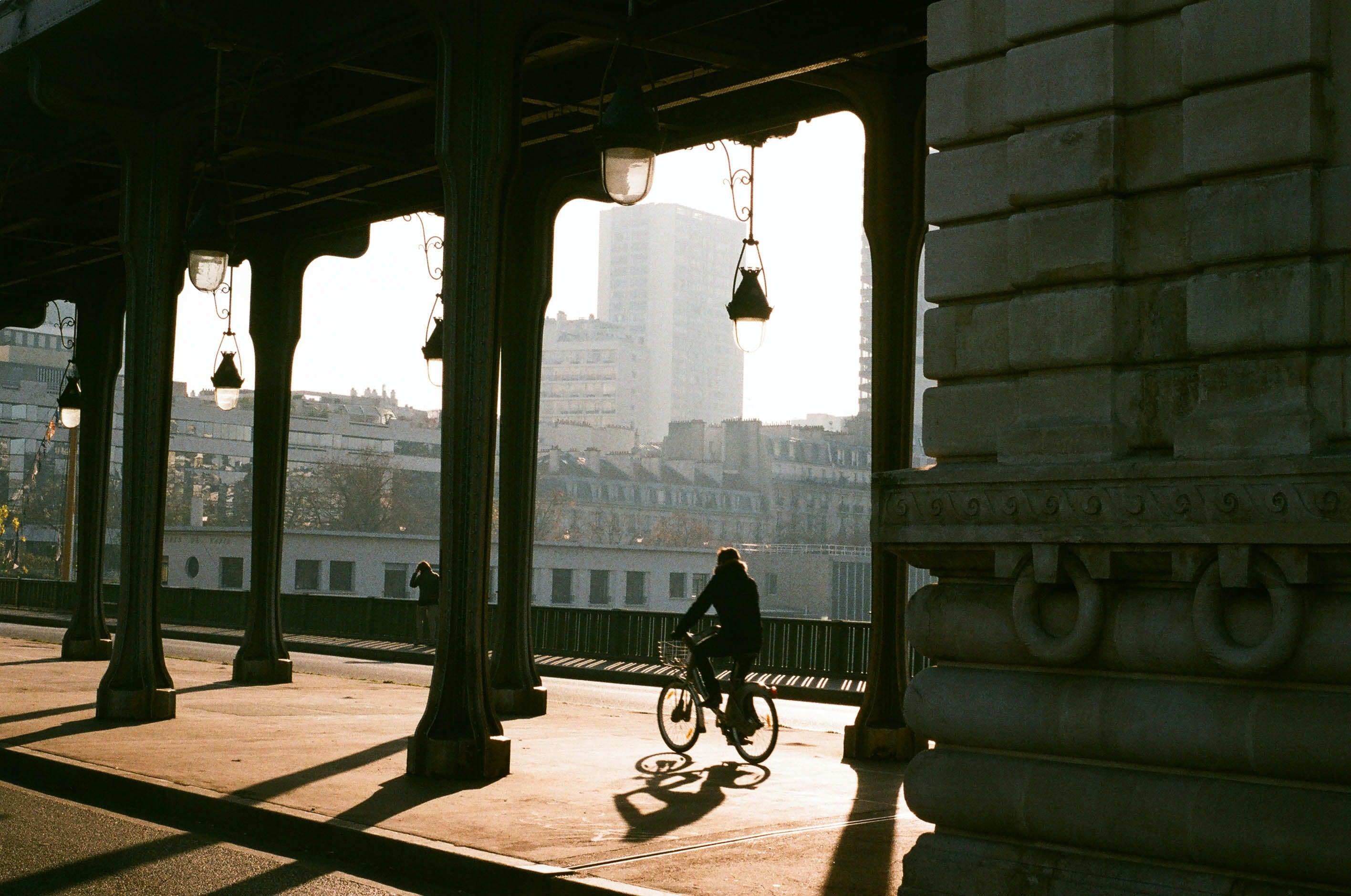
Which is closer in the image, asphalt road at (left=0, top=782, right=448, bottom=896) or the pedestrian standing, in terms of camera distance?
asphalt road at (left=0, top=782, right=448, bottom=896)

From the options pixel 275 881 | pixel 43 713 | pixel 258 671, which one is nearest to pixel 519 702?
pixel 43 713

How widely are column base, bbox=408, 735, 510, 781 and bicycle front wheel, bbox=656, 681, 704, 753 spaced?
267 cm

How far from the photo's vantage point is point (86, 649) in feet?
81.0

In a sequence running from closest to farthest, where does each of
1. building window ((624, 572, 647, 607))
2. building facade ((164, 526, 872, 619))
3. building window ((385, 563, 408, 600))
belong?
building facade ((164, 526, 872, 619)) → building window ((385, 563, 408, 600)) → building window ((624, 572, 647, 607))

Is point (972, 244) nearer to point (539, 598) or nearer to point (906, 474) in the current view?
point (906, 474)

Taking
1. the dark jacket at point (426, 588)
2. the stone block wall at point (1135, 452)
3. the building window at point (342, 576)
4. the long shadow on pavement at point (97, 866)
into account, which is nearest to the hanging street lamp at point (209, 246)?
the long shadow on pavement at point (97, 866)

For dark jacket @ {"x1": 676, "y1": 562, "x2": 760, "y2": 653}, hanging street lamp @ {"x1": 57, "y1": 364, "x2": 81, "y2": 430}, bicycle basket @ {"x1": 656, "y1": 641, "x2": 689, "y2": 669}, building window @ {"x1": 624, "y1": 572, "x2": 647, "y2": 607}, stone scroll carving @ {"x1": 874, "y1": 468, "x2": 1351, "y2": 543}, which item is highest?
hanging street lamp @ {"x1": 57, "y1": 364, "x2": 81, "y2": 430}

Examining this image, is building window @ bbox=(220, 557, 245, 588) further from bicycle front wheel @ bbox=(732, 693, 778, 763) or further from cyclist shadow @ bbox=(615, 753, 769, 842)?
cyclist shadow @ bbox=(615, 753, 769, 842)

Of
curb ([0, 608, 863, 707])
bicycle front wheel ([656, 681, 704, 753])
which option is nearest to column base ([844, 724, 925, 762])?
bicycle front wheel ([656, 681, 704, 753])

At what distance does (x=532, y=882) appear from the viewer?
8352 millimetres

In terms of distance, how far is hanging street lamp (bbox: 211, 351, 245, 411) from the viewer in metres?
24.5

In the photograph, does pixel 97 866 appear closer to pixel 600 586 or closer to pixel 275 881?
pixel 275 881

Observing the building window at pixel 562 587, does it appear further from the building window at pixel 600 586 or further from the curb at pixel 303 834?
the curb at pixel 303 834

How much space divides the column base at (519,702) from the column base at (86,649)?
966 centimetres
